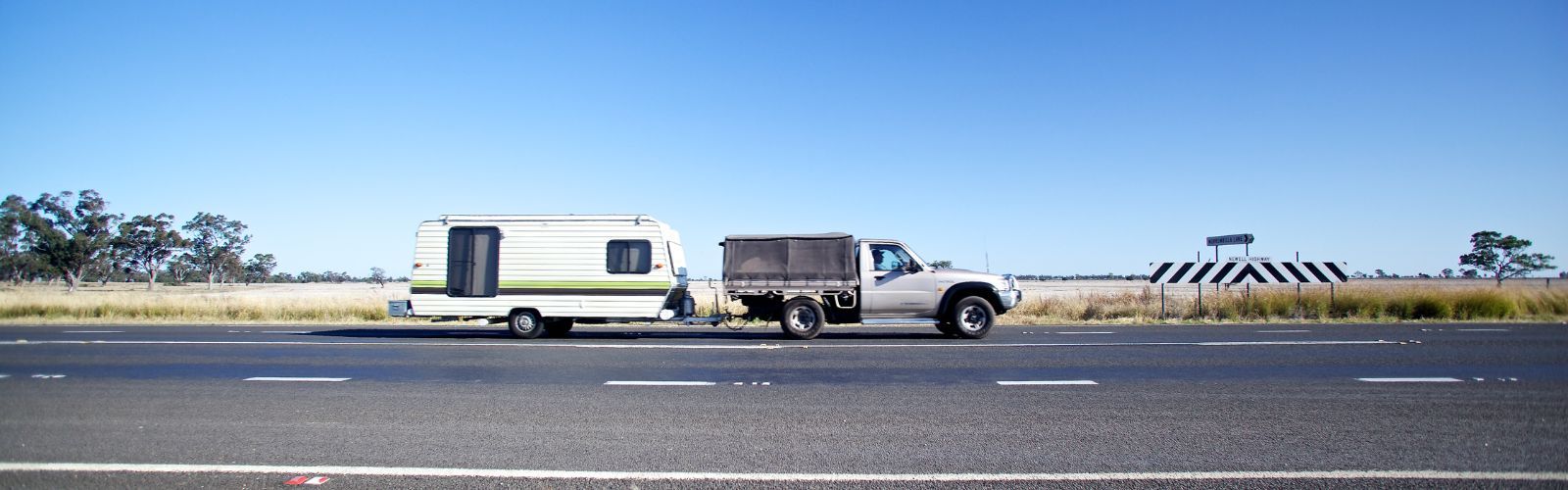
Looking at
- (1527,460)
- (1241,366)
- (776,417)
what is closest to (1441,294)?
(1241,366)

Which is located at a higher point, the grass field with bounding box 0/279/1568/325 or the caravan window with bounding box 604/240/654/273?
the caravan window with bounding box 604/240/654/273

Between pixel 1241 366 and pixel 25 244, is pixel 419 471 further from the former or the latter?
pixel 25 244

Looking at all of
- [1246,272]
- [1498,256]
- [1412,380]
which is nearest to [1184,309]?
[1246,272]

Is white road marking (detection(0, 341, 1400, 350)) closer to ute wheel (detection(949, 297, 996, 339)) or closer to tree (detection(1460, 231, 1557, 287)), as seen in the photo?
ute wheel (detection(949, 297, 996, 339))

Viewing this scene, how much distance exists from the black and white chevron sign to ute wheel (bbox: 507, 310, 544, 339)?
1523cm

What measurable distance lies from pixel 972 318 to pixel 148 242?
66803 mm

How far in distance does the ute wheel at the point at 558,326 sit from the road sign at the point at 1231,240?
17.8 m

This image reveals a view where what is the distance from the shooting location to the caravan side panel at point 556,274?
49.4 ft

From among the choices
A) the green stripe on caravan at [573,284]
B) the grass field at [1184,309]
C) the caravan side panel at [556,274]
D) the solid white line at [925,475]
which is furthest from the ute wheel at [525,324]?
the solid white line at [925,475]

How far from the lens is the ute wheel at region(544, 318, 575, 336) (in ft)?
53.0

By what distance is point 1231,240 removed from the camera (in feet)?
75.7

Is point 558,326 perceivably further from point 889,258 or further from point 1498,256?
point 1498,256

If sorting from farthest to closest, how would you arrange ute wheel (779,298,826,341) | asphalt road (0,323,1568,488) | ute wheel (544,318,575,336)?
ute wheel (544,318,575,336)
ute wheel (779,298,826,341)
asphalt road (0,323,1568,488)

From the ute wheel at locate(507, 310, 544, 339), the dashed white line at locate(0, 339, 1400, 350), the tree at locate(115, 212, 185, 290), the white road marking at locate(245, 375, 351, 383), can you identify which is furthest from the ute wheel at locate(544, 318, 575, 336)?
the tree at locate(115, 212, 185, 290)
